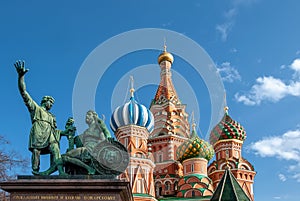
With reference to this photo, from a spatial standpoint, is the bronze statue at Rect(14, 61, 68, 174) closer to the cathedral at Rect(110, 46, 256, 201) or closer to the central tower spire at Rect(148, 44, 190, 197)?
the cathedral at Rect(110, 46, 256, 201)

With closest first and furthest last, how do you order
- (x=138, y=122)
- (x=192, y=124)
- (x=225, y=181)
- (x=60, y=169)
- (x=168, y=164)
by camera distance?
(x=60, y=169) → (x=225, y=181) → (x=138, y=122) → (x=168, y=164) → (x=192, y=124)

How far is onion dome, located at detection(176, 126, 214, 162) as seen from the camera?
47125 millimetres

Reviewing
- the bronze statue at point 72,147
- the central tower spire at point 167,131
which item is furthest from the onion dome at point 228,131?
the bronze statue at point 72,147

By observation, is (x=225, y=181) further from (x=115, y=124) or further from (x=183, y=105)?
→ (x=183, y=105)

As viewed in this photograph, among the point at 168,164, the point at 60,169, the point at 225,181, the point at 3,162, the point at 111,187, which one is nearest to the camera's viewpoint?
the point at 111,187

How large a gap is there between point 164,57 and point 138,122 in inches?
584

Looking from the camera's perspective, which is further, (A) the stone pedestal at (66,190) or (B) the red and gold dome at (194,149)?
(B) the red and gold dome at (194,149)

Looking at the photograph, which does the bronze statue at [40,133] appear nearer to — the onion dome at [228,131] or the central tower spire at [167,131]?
the central tower spire at [167,131]

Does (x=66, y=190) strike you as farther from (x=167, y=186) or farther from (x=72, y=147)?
(x=167, y=186)

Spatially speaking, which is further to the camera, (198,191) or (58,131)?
(198,191)

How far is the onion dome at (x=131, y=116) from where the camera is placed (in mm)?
45531

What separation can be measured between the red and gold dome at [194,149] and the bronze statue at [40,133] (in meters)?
33.3

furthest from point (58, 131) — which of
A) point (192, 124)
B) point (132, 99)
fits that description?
point (192, 124)

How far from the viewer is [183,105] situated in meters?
57.4
